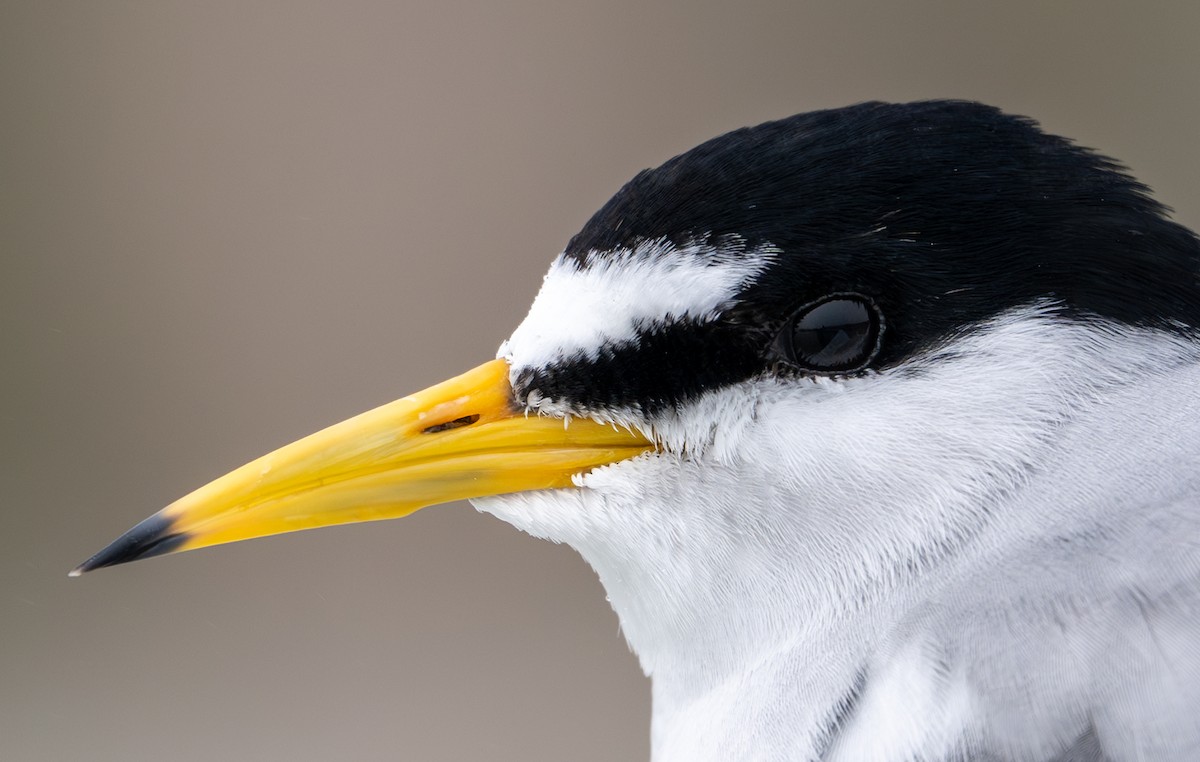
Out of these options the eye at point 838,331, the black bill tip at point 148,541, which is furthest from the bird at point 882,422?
the black bill tip at point 148,541

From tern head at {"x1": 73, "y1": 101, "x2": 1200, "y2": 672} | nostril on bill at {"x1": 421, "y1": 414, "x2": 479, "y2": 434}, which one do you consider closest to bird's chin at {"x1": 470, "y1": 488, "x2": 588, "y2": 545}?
tern head at {"x1": 73, "y1": 101, "x2": 1200, "y2": 672}

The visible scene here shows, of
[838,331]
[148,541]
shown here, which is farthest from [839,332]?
[148,541]

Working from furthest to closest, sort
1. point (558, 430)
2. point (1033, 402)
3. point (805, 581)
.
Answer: point (558, 430), point (805, 581), point (1033, 402)

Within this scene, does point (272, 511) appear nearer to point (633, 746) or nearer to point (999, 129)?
point (999, 129)

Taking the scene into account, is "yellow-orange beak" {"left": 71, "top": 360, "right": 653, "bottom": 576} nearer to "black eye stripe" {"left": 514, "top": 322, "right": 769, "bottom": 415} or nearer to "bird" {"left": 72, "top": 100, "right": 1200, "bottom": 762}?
"bird" {"left": 72, "top": 100, "right": 1200, "bottom": 762}

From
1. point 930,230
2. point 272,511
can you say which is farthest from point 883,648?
point 272,511

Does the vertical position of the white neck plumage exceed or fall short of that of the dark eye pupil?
it falls short

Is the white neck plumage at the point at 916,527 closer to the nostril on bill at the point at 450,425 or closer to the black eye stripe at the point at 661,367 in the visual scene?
the black eye stripe at the point at 661,367
